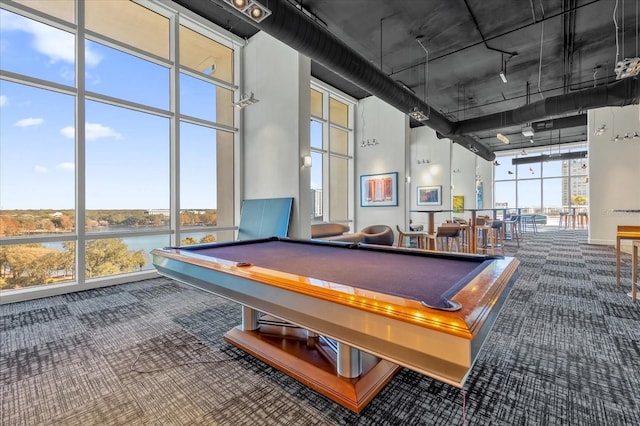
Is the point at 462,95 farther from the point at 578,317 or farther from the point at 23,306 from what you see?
the point at 23,306

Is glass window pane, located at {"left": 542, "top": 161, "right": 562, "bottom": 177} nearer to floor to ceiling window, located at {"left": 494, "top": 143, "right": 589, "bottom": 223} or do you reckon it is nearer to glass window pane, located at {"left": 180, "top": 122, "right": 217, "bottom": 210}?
floor to ceiling window, located at {"left": 494, "top": 143, "right": 589, "bottom": 223}

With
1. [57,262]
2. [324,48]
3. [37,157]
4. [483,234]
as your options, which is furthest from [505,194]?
[37,157]

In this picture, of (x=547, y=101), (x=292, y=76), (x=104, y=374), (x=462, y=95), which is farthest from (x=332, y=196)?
(x=104, y=374)

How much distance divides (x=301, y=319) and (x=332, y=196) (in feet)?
24.0

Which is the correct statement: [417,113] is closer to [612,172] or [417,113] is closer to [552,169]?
[612,172]

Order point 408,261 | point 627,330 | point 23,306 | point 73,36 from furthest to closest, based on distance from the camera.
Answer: point 73,36
point 23,306
point 627,330
point 408,261

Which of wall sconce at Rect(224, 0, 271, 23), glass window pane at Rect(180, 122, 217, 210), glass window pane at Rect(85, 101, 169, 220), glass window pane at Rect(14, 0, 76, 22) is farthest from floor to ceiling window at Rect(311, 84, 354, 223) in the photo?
glass window pane at Rect(14, 0, 76, 22)

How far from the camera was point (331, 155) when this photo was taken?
8570 millimetres

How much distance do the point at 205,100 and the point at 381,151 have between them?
16.8 feet

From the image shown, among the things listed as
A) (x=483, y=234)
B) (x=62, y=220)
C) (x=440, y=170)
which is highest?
(x=440, y=170)

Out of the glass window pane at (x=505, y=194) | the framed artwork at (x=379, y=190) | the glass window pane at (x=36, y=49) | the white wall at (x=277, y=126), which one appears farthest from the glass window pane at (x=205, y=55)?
the glass window pane at (x=505, y=194)

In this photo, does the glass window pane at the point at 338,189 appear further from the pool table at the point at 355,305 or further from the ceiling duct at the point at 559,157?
the ceiling duct at the point at 559,157

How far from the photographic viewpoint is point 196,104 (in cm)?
592

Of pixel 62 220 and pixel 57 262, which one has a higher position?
pixel 62 220
